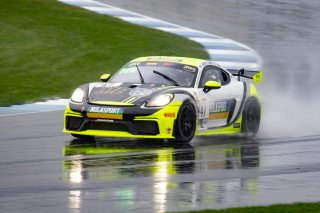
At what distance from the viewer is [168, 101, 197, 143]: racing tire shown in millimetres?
13742

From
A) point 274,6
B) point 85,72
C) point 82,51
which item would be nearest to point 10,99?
point 85,72

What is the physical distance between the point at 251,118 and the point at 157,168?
4.86 m

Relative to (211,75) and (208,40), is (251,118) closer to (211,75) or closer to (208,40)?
(211,75)

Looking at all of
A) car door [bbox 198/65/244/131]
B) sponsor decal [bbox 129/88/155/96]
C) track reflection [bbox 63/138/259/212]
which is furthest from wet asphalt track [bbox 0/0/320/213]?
sponsor decal [bbox 129/88/155/96]

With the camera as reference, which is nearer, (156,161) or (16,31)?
(156,161)

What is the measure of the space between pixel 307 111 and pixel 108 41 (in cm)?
754

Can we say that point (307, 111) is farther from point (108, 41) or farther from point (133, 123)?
point (108, 41)

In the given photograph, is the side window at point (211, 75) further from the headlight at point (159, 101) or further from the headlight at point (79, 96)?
the headlight at point (79, 96)

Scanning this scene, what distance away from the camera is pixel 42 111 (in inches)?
711

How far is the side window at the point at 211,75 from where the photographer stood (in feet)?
49.3

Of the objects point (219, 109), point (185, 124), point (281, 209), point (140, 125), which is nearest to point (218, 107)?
point (219, 109)

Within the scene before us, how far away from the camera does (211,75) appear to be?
1535cm

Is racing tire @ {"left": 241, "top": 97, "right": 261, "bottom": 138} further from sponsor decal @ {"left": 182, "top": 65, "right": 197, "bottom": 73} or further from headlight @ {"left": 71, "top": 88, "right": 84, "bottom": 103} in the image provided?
headlight @ {"left": 71, "top": 88, "right": 84, "bottom": 103}

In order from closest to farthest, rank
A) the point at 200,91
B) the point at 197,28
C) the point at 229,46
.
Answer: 1. the point at 200,91
2. the point at 229,46
3. the point at 197,28
